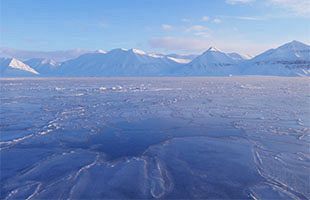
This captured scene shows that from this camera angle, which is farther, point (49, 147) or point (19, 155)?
point (49, 147)

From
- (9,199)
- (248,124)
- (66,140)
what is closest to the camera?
(9,199)

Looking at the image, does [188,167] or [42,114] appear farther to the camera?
[42,114]

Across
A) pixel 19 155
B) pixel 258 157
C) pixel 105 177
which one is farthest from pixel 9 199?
pixel 258 157

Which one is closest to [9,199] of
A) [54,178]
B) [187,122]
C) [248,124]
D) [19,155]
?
[54,178]

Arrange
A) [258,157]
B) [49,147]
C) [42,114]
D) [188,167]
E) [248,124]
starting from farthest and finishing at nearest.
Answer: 1. [42,114]
2. [248,124]
3. [49,147]
4. [258,157]
5. [188,167]

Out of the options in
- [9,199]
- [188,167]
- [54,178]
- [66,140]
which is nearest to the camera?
[9,199]

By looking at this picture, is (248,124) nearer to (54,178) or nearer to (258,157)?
(258,157)

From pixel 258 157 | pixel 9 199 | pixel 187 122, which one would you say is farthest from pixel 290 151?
pixel 9 199

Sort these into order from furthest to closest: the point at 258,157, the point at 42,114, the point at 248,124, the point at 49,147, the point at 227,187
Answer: the point at 42,114 < the point at 248,124 < the point at 49,147 < the point at 258,157 < the point at 227,187

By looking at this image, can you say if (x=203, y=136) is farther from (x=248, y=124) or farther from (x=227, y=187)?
(x=227, y=187)
